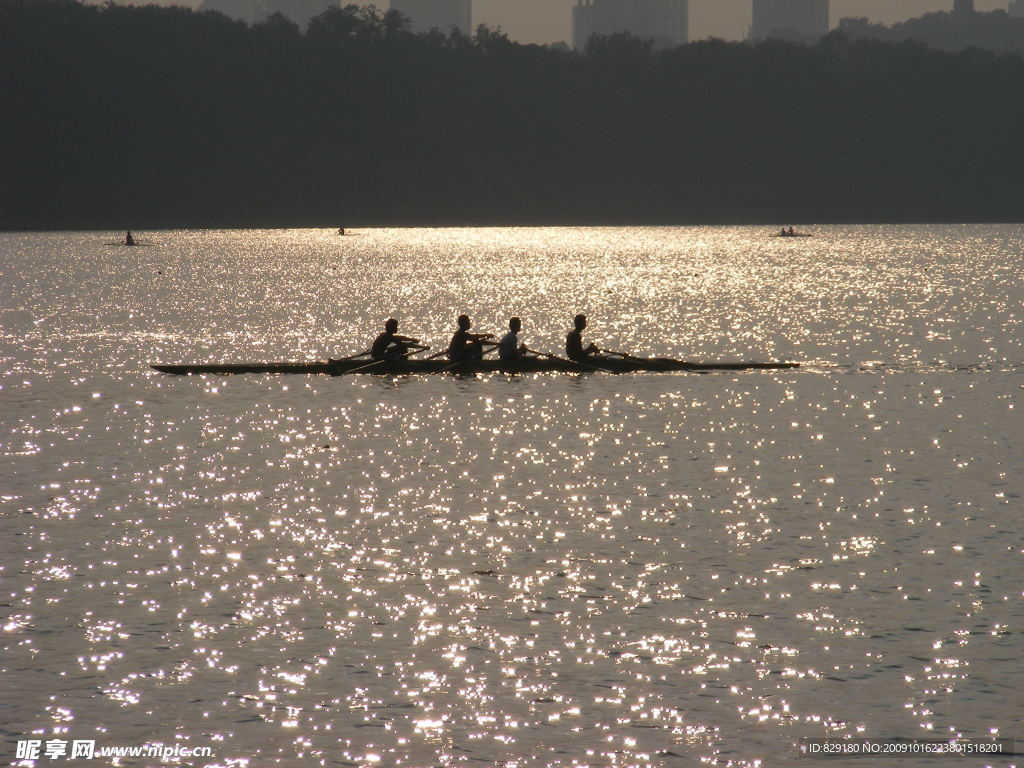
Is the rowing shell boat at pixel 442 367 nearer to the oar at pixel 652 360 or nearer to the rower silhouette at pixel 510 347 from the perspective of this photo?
the oar at pixel 652 360

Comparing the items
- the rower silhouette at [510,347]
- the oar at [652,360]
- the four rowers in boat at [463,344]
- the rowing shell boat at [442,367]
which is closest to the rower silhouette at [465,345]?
the four rowers in boat at [463,344]

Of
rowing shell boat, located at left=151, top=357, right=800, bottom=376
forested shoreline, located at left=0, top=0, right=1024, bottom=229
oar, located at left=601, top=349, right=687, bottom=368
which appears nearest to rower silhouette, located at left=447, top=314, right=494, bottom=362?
rowing shell boat, located at left=151, top=357, right=800, bottom=376

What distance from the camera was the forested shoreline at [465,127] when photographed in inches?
6048

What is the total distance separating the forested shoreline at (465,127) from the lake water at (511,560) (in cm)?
11077

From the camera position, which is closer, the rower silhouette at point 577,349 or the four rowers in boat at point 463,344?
the four rowers in boat at point 463,344

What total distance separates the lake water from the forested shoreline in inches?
4361

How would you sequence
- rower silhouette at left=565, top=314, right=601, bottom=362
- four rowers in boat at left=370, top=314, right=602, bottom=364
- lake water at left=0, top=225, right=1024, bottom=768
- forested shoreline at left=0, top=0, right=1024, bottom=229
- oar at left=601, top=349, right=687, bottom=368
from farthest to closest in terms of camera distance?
forested shoreline at left=0, top=0, right=1024, bottom=229 → oar at left=601, top=349, right=687, bottom=368 → rower silhouette at left=565, top=314, right=601, bottom=362 → four rowers in boat at left=370, top=314, right=602, bottom=364 → lake water at left=0, top=225, right=1024, bottom=768

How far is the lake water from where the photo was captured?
46.6 feet

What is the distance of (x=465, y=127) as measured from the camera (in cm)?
17712

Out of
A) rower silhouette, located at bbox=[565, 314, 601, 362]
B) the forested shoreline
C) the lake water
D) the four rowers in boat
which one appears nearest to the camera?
the lake water

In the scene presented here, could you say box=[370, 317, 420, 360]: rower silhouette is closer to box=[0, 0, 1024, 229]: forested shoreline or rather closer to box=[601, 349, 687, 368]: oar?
box=[601, 349, 687, 368]: oar

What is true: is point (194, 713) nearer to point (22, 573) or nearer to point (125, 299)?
point (22, 573)

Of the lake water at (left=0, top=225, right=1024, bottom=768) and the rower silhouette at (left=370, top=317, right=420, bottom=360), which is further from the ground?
the rower silhouette at (left=370, top=317, right=420, bottom=360)

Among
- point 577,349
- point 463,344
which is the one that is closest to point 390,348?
point 463,344
